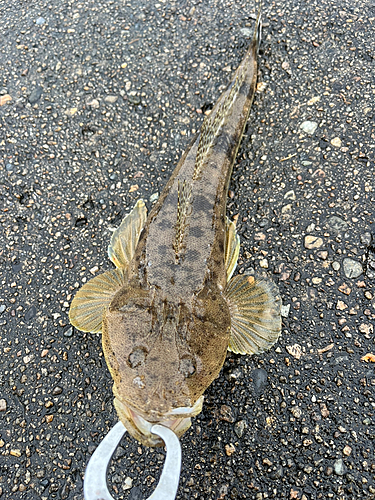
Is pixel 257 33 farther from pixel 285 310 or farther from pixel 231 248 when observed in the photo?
pixel 285 310

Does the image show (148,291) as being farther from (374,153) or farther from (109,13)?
(109,13)

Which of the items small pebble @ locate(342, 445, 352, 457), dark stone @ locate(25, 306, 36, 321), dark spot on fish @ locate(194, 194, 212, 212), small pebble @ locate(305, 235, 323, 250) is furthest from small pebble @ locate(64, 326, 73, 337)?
small pebble @ locate(342, 445, 352, 457)

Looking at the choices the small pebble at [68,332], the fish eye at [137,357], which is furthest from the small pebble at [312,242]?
the small pebble at [68,332]

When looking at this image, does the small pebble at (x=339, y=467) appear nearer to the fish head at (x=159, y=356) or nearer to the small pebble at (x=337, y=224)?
the fish head at (x=159, y=356)

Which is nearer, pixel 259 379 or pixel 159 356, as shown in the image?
pixel 159 356

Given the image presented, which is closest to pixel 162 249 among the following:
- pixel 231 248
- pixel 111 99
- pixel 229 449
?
pixel 231 248

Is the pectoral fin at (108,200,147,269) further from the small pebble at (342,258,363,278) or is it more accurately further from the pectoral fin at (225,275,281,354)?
the small pebble at (342,258,363,278)

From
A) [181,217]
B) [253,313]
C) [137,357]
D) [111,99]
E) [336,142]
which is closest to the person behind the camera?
[137,357]
